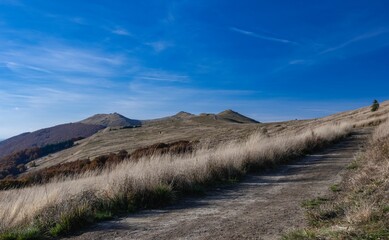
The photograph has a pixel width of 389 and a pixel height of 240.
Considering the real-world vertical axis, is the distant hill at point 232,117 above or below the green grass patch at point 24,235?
above

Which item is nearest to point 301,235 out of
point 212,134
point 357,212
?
point 357,212

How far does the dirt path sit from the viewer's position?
223 inches

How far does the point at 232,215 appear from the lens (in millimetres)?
6688

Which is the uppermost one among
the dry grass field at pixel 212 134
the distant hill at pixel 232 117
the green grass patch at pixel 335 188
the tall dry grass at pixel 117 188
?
the distant hill at pixel 232 117

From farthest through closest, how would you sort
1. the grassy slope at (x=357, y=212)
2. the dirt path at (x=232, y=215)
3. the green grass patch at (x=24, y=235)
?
the green grass patch at (x=24, y=235), the dirt path at (x=232, y=215), the grassy slope at (x=357, y=212)

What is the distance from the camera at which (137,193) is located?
26.1 feet

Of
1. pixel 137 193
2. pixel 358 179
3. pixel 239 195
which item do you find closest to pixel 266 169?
pixel 239 195

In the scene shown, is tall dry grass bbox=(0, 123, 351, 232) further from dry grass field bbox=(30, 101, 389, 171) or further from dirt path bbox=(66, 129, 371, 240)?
dry grass field bbox=(30, 101, 389, 171)

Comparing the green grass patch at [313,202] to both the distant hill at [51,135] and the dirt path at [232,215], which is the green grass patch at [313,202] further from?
the distant hill at [51,135]

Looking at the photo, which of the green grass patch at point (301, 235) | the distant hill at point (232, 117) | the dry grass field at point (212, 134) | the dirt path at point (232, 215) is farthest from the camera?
the distant hill at point (232, 117)

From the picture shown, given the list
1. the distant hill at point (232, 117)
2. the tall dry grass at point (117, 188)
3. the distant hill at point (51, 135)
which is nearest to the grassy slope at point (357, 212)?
the tall dry grass at point (117, 188)

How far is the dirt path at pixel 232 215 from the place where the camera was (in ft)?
18.6

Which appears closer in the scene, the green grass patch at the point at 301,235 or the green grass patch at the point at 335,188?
the green grass patch at the point at 301,235

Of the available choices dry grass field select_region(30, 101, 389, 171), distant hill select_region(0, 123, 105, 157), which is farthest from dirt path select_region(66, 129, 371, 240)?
distant hill select_region(0, 123, 105, 157)
